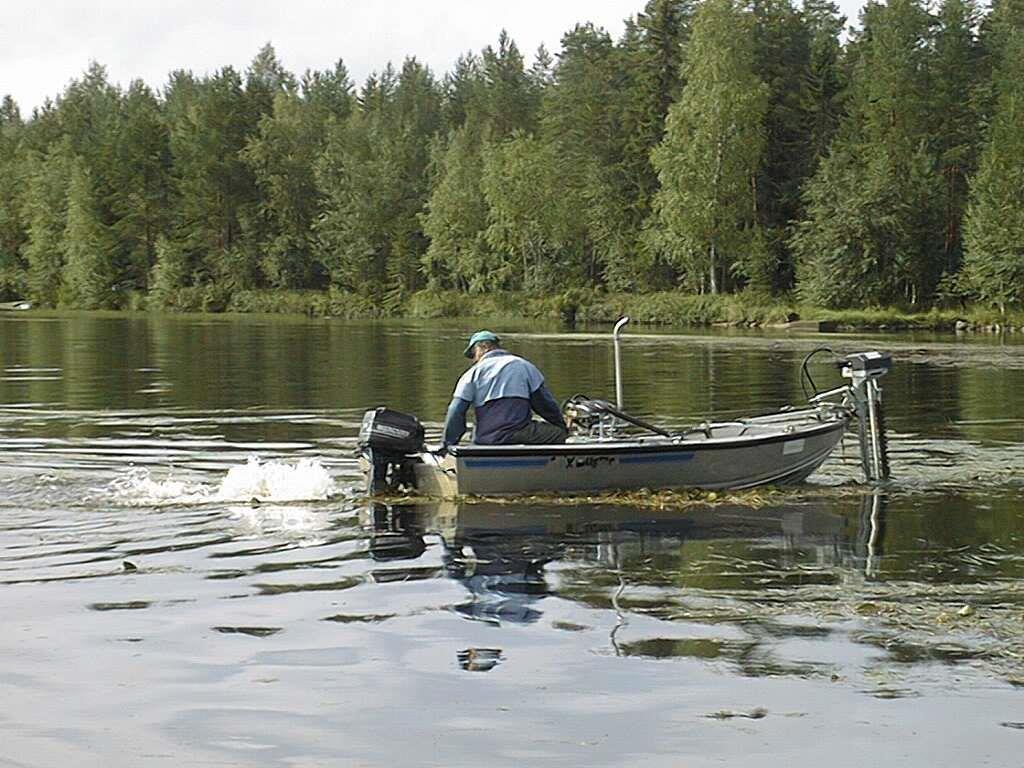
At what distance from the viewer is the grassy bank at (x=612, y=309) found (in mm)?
61656

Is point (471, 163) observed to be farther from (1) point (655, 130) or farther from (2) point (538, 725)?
(2) point (538, 725)

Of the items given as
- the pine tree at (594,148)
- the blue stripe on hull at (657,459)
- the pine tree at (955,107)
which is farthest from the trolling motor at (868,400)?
the pine tree at (594,148)

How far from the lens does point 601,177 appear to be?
8250 cm

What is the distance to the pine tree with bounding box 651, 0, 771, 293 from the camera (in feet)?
229

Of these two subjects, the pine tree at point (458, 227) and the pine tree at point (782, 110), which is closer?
the pine tree at point (782, 110)

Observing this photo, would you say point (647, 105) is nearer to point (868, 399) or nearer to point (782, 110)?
point (782, 110)

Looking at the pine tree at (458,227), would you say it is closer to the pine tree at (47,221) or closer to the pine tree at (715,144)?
the pine tree at (715,144)

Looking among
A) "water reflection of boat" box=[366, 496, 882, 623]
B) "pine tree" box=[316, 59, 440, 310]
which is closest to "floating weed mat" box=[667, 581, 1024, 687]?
"water reflection of boat" box=[366, 496, 882, 623]

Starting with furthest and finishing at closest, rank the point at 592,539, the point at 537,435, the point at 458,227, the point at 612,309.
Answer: the point at 458,227 < the point at 612,309 < the point at 537,435 < the point at 592,539

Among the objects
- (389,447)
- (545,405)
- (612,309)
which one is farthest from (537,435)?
(612,309)

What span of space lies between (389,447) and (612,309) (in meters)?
60.0

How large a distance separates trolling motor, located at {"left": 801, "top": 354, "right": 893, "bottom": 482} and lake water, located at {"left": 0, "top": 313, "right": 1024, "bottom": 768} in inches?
11.6

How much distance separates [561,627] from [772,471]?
20.0ft

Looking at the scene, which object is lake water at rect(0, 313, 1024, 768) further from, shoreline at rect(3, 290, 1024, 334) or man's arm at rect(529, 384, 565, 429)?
shoreline at rect(3, 290, 1024, 334)
